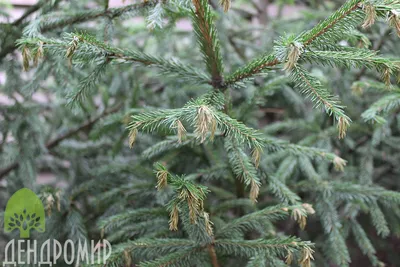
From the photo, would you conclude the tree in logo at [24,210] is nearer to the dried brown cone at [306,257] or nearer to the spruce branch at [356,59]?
the dried brown cone at [306,257]

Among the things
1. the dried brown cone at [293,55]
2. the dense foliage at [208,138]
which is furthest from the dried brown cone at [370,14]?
the dried brown cone at [293,55]

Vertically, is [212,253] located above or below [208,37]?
below

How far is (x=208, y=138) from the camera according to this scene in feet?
3.40

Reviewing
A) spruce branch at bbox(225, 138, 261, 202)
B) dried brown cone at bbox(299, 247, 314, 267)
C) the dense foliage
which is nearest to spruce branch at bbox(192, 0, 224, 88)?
the dense foliage

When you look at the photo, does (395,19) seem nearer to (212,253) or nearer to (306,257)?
(306,257)

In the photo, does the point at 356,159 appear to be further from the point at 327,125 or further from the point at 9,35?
the point at 9,35

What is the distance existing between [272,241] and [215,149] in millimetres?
493

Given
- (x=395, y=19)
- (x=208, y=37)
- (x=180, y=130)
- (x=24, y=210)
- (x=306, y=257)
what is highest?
(x=395, y=19)

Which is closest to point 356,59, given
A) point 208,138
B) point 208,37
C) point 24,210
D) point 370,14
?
point 370,14

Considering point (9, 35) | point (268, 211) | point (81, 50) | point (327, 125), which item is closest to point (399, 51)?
point (327, 125)

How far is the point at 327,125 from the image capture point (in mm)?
1510

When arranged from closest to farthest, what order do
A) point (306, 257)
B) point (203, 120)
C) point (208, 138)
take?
1. point (203, 120)
2. point (306, 257)
3. point (208, 138)

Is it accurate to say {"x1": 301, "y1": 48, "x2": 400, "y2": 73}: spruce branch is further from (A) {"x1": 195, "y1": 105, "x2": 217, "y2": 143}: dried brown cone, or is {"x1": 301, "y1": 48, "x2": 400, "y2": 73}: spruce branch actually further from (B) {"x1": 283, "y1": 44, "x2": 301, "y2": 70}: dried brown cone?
(A) {"x1": 195, "y1": 105, "x2": 217, "y2": 143}: dried brown cone

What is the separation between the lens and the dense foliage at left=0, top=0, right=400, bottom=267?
74 centimetres
